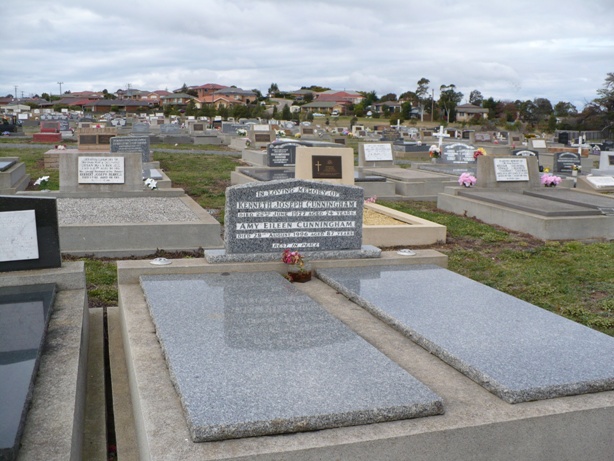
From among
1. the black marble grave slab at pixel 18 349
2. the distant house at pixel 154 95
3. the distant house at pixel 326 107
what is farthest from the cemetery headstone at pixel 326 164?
the distant house at pixel 154 95

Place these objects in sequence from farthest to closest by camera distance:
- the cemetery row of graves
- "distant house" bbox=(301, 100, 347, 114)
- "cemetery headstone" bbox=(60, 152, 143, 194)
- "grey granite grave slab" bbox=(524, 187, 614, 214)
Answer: "distant house" bbox=(301, 100, 347, 114) → "cemetery headstone" bbox=(60, 152, 143, 194) → "grey granite grave slab" bbox=(524, 187, 614, 214) → the cemetery row of graves

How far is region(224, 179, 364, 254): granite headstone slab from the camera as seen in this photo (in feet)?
21.3

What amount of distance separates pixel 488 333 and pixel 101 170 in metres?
9.65

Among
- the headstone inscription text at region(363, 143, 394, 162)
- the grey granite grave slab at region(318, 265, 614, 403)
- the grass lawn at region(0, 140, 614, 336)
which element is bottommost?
the grass lawn at region(0, 140, 614, 336)

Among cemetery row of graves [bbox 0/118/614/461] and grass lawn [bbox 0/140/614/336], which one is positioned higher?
cemetery row of graves [bbox 0/118/614/461]

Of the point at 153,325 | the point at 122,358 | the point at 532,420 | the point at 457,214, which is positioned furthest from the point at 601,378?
the point at 457,214

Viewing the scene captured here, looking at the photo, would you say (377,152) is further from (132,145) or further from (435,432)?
(435,432)

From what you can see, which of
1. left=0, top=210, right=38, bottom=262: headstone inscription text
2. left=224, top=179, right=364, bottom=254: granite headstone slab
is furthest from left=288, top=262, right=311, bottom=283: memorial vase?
left=0, top=210, right=38, bottom=262: headstone inscription text

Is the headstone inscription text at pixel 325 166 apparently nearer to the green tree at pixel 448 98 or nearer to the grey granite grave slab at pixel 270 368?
the grey granite grave slab at pixel 270 368

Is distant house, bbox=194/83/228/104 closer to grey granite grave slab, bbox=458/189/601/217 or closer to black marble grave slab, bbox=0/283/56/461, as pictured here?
grey granite grave slab, bbox=458/189/601/217

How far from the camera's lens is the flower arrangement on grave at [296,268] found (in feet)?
20.6

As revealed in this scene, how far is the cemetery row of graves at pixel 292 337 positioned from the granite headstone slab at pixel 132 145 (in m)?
10.3

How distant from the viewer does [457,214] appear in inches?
543

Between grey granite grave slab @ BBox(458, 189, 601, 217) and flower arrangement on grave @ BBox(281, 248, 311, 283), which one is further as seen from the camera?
grey granite grave slab @ BBox(458, 189, 601, 217)
